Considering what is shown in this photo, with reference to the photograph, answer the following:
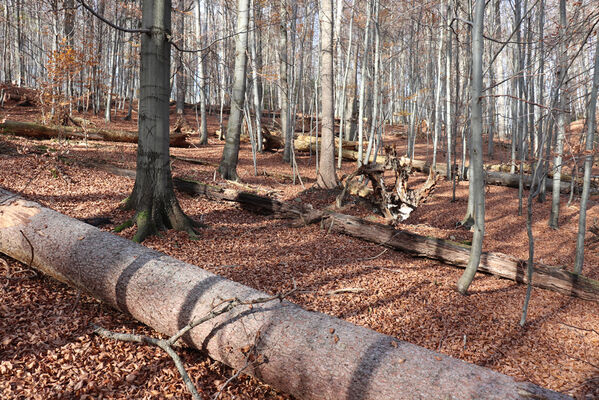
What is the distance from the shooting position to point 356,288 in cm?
457

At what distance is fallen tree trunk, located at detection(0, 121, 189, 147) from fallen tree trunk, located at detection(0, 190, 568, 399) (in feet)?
24.8

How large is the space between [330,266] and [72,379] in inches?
139

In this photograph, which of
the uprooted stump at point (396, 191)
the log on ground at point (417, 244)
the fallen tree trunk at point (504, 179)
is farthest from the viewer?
→ the fallen tree trunk at point (504, 179)

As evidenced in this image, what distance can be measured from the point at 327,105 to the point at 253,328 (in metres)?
8.72

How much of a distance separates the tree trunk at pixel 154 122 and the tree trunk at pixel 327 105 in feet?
18.4

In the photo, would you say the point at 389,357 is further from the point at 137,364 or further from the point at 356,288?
the point at 356,288

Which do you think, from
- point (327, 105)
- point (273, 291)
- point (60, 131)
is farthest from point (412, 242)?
point (60, 131)

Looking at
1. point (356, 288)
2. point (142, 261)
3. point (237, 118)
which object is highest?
point (237, 118)

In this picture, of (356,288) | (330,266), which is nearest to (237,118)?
(330,266)

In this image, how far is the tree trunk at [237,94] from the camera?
32.0 ft

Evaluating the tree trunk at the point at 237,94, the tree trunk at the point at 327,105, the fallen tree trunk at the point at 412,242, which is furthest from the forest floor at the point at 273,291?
the tree trunk at the point at 237,94

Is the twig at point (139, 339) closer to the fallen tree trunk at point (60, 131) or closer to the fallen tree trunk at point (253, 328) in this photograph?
the fallen tree trunk at point (253, 328)

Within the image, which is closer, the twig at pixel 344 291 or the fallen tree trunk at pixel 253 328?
the fallen tree trunk at pixel 253 328

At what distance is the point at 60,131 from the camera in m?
9.54
